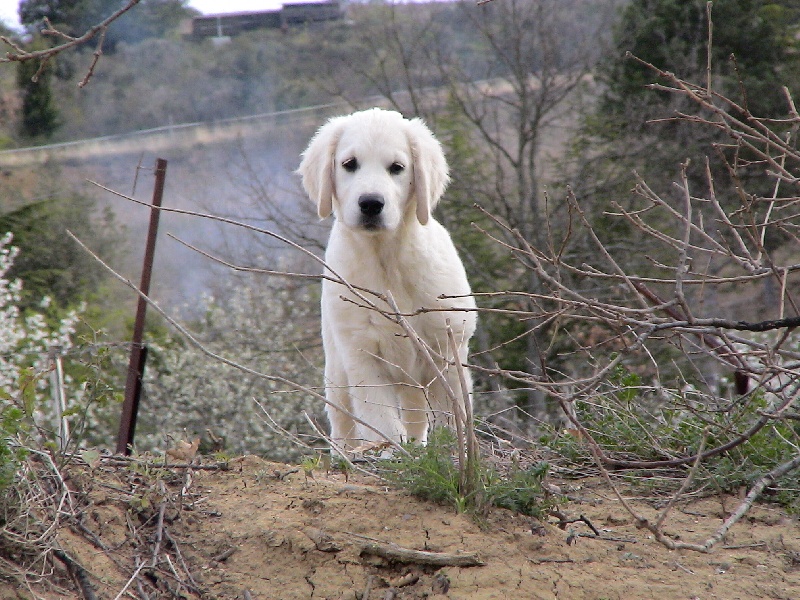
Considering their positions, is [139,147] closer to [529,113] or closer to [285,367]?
[285,367]

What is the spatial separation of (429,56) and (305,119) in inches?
93.6

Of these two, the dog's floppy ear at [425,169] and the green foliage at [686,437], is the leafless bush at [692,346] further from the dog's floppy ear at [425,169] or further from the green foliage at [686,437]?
the dog's floppy ear at [425,169]

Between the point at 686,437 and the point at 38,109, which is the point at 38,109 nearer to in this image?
the point at 38,109

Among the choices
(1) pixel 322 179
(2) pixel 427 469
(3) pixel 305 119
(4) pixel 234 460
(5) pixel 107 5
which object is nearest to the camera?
(2) pixel 427 469

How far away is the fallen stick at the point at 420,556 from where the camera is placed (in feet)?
7.96

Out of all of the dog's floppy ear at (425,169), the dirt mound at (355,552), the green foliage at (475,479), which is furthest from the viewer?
the dog's floppy ear at (425,169)

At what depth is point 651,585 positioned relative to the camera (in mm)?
2436

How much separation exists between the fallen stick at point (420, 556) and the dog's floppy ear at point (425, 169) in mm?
2523

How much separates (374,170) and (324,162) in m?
0.33

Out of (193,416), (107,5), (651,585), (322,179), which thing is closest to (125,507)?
(651,585)

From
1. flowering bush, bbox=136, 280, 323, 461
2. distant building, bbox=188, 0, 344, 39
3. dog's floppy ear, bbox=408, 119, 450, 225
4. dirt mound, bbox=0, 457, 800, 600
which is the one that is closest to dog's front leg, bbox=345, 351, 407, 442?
dog's floppy ear, bbox=408, 119, 450, 225

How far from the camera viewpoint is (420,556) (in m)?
2.45

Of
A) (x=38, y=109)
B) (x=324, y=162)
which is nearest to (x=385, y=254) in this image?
(x=324, y=162)

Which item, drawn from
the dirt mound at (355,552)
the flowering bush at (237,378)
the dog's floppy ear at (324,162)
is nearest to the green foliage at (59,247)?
the flowering bush at (237,378)
